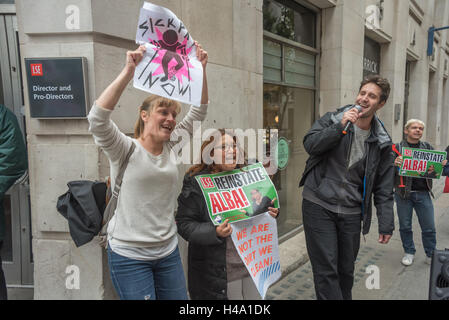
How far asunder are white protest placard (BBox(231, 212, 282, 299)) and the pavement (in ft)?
4.22

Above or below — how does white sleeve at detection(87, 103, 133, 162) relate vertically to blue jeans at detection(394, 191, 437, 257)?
above

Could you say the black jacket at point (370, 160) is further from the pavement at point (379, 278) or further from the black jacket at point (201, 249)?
the black jacket at point (201, 249)

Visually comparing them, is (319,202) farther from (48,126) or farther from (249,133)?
(48,126)

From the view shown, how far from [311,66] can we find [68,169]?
478cm

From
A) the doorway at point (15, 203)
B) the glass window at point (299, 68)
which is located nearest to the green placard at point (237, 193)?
the doorway at point (15, 203)

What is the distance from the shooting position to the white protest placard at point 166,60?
1.87m

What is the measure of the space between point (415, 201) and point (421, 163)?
51 cm

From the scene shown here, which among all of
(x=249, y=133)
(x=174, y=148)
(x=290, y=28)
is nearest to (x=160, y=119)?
(x=174, y=148)

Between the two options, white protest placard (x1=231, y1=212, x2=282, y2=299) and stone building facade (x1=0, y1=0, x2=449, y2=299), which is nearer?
white protest placard (x1=231, y1=212, x2=282, y2=299)

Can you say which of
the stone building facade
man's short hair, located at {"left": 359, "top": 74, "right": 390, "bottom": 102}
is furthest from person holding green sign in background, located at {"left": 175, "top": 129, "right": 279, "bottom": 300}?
man's short hair, located at {"left": 359, "top": 74, "right": 390, "bottom": 102}

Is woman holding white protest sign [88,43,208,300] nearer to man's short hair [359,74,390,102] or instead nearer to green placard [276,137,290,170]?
man's short hair [359,74,390,102]

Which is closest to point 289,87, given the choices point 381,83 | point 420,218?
point 420,218

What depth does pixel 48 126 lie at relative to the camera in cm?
280

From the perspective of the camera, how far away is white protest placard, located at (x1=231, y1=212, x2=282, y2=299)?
2365 millimetres
